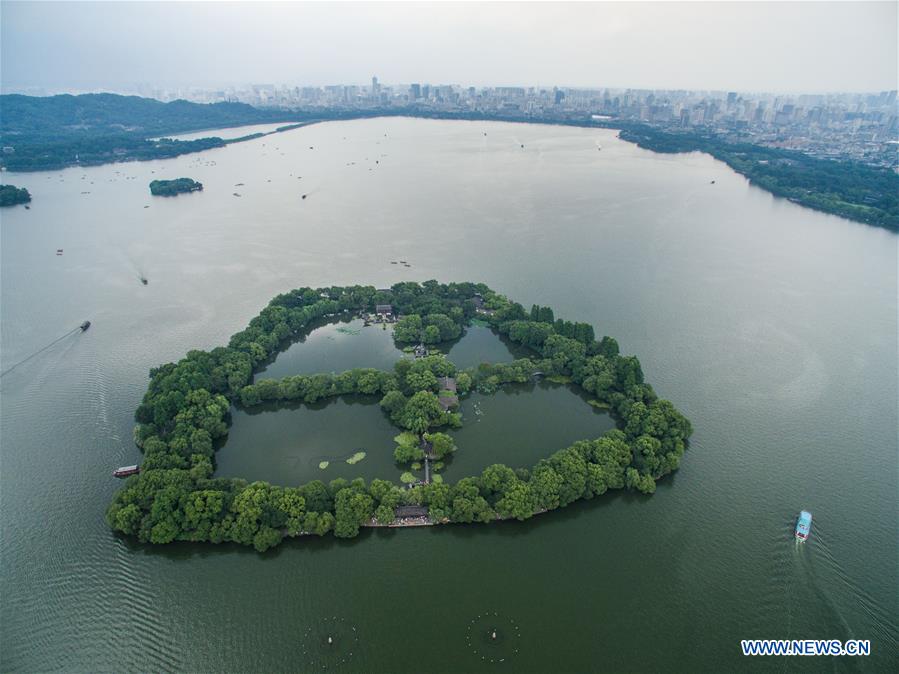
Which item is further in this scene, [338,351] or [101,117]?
[101,117]

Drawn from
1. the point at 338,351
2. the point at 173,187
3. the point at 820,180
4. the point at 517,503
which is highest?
the point at 173,187

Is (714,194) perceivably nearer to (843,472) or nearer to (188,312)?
(843,472)

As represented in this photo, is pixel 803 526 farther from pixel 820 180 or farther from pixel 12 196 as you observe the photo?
Answer: pixel 12 196

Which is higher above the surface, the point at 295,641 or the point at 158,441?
the point at 158,441

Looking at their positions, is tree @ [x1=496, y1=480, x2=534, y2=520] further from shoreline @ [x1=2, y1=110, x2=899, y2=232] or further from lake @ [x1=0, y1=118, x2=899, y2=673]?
shoreline @ [x1=2, y1=110, x2=899, y2=232]

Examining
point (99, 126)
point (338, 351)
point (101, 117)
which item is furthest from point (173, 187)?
point (101, 117)

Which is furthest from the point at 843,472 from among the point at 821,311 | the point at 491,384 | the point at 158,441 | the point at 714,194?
the point at 714,194

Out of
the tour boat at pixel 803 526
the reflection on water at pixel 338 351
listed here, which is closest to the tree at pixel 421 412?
the reflection on water at pixel 338 351
